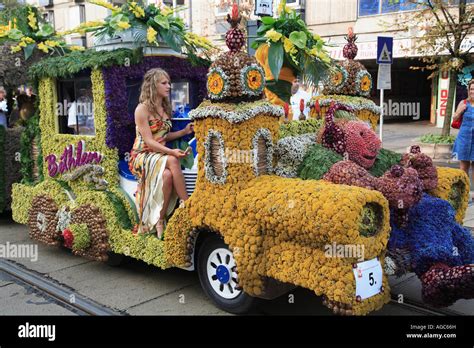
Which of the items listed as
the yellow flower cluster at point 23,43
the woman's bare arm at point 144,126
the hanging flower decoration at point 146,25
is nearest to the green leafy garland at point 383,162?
the woman's bare arm at point 144,126

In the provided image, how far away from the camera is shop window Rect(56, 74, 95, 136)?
5.63 m

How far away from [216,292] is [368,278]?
4.90 feet

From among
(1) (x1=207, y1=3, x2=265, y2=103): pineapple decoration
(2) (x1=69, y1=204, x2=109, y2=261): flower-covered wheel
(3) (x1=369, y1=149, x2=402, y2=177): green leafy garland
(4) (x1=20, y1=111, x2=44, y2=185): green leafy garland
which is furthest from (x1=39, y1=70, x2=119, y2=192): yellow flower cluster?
(3) (x1=369, y1=149, x2=402, y2=177): green leafy garland

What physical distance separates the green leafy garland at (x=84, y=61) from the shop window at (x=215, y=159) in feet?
5.33

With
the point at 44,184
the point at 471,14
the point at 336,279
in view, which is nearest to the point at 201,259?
the point at 336,279

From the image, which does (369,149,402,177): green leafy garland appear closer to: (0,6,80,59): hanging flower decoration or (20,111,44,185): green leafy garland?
(20,111,44,185): green leafy garland

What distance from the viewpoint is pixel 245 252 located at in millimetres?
3924

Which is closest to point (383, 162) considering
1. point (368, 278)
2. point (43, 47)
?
point (368, 278)

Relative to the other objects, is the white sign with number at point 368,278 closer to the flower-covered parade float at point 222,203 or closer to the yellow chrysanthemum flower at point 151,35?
the flower-covered parade float at point 222,203

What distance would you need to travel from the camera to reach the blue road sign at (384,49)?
919 cm

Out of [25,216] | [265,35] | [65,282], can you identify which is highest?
[265,35]

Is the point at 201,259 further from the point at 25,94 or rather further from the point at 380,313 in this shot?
the point at 25,94

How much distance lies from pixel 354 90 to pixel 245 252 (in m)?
2.41

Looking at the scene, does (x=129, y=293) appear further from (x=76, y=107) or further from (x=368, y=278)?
(x=368, y=278)
